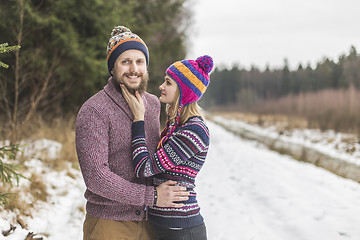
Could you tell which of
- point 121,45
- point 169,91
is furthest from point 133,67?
point 169,91

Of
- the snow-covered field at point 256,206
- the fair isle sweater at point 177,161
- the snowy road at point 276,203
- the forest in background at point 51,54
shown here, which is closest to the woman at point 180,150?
the fair isle sweater at point 177,161

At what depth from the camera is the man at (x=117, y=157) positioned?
167cm

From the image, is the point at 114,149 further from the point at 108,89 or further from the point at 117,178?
the point at 108,89

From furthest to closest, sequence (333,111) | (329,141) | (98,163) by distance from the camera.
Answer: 1. (333,111)
2. (329,141)
3. (98,163)

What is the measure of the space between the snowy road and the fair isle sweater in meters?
2.11

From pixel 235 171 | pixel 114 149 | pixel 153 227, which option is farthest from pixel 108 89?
pixel 235 171

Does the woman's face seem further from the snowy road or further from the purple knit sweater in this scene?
the snowy road

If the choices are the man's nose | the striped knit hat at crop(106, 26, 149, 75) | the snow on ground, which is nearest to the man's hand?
the man's nose

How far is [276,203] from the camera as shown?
199 inches

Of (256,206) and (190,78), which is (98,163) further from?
(256,206)

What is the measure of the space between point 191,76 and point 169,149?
538 millimetres

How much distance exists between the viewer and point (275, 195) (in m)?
5.46

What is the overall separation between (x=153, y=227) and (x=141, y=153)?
0.55 meters

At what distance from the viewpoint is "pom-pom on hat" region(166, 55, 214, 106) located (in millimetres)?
2039
